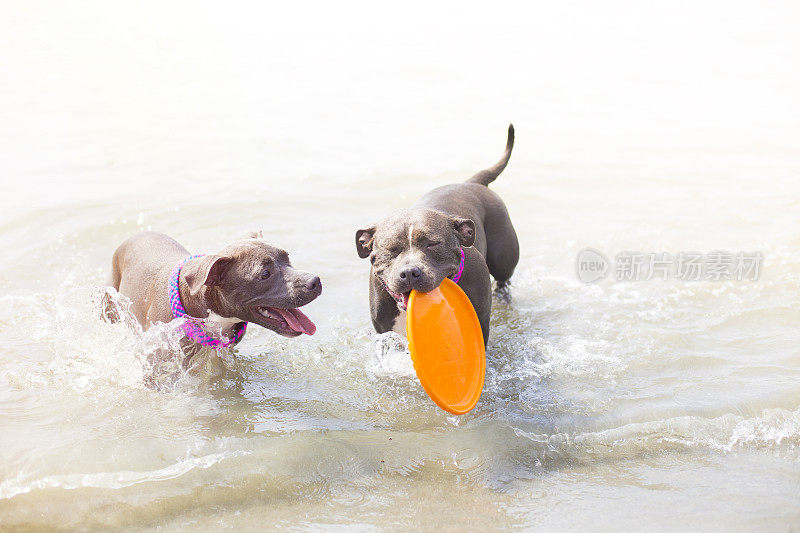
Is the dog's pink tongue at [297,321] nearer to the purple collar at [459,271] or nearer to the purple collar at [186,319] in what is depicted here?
the purple collar at [186,319]

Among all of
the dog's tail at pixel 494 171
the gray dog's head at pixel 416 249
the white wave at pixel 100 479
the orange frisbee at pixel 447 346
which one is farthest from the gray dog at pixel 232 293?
the dog's tail at pixel 494 171

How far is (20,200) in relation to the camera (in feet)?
28.3

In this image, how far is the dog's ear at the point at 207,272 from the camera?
173 inches

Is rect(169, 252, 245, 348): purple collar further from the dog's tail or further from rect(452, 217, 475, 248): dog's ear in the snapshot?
the dog's tail

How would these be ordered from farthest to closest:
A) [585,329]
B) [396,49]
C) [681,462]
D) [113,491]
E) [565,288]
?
[396,49] < [565,288] < [585,329] < [681,462] < [113,491]

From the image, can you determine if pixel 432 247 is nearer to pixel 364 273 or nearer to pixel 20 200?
pixel 364 273

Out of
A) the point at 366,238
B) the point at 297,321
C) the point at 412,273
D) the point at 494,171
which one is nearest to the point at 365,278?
the point at 494,171

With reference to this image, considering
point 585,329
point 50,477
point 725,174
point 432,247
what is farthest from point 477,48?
point 50,477

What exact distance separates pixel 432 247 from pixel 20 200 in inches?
233

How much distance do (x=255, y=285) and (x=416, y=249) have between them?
37.6 inches

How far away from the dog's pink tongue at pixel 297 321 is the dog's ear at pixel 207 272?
421 millimetres

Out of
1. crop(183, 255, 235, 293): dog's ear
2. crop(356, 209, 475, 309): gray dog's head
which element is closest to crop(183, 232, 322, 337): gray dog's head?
crop(183, 255, 235, 293): dog's ear

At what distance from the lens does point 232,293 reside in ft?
15.0

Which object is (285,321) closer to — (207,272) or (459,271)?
(207,272)
